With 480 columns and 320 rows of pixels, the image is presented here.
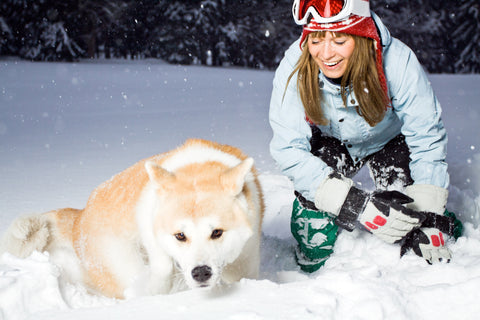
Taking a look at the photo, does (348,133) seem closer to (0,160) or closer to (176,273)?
(176,273)

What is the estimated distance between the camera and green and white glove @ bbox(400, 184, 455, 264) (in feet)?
7.13

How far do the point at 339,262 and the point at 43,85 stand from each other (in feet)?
35.7

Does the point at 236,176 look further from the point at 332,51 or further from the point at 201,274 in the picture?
the point at 332,51

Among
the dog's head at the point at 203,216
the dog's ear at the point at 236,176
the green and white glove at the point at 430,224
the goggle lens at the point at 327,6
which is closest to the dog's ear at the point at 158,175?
the dog's head at the point at 203,216

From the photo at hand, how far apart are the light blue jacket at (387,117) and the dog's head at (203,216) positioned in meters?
0.39

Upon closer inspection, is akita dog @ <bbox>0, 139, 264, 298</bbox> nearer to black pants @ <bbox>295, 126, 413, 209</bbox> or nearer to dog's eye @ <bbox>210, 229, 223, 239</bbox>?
dog's eye @ <bbox>210, 229, 223, 239</bbox>

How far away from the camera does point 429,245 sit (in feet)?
7.14

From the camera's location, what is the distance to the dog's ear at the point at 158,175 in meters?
1.94

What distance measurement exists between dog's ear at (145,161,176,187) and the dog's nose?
46cm

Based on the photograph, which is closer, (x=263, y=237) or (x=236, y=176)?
(x=236, y=176)

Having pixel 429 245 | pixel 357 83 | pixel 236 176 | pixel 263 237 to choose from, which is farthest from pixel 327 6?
pixel 263 237

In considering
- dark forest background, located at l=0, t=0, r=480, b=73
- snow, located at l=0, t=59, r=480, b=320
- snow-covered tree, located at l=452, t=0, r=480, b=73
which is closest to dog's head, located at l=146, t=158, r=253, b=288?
snow, located at l=0, t=59, r=480, b=320

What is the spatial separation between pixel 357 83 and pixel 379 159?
804mm

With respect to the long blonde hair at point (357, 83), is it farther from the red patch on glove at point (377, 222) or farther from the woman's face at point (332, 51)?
the red patch on glove at point (377, 222)
